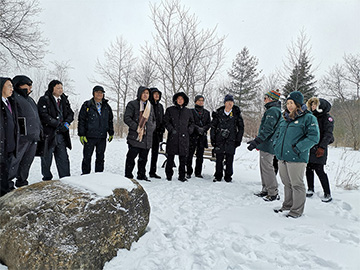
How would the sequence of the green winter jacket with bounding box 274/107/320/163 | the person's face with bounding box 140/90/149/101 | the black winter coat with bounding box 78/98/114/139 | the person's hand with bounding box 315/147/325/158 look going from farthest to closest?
the person's face with bounding box 140/90/149/101
the black winter coat with bounding box 78/98/114/139
the person's hand with bounding box 315/147/325/158
the green winter jacket with bounding box 274/107/320/163

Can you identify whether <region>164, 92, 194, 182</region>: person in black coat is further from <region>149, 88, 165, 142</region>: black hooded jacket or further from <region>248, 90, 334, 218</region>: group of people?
<region>248, 90, 334, 218</region>: group of people

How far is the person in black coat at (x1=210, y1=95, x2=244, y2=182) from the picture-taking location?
491 centimetres

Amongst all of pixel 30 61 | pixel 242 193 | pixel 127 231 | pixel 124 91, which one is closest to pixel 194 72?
pixel 242 193

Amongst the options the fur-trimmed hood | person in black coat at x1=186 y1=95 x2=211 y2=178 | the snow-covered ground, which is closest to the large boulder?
the snow-covered ground

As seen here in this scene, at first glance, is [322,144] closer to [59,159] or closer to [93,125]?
[93,125]

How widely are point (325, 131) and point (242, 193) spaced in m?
1.89

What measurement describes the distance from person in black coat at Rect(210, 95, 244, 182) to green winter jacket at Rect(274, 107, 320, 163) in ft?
5.77

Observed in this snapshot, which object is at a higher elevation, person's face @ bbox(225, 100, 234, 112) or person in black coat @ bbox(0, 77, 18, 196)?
person's face @ bbox(225, 100, 234, 112)

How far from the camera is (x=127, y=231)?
2.18 meters

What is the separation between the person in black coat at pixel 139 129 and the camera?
15.0 ft

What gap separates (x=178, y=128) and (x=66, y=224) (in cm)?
346

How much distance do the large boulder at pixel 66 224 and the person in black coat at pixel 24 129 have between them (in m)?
1.63

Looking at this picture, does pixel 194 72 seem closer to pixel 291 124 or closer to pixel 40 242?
pixel 291 124

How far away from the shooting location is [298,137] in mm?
2957
